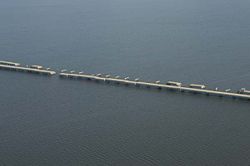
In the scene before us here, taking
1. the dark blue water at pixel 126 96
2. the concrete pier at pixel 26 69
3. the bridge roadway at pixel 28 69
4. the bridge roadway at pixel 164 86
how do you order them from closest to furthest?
the dark blue water at pixel 126 96 → the bridge roadway at pixel 164 86 → the bridge roadway at pixel 28 69 → the concrete pier at pixel 26 69

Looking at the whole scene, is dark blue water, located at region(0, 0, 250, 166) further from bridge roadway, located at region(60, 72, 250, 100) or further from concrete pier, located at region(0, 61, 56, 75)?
concrete pier, located at region(0, 61, 56, 75)

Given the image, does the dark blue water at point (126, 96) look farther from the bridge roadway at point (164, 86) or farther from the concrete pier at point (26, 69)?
the concrete pier at point (26, 69)

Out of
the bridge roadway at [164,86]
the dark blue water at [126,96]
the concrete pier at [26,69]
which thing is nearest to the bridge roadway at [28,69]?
the concrete pier at [26,69]

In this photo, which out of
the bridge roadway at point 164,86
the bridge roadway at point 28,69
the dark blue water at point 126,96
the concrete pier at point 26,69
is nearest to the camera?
the dark blue water at point 126,96

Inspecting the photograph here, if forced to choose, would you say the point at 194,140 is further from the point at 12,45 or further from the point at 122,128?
the point at 12,45

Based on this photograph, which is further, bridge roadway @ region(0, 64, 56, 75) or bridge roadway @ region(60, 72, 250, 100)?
bridge roadway @ region(0, 64, 56, 75)

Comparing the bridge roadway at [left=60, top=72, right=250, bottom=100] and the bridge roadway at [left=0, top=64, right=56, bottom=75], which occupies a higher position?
the bridge roadway at [left=0, top=64, right=56, bottom=75]

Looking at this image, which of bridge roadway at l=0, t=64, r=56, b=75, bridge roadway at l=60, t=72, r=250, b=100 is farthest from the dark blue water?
bridge roadway at l=0, t=64, r=56, b=75

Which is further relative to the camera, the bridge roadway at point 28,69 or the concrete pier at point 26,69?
the concrete pier at point 26,69

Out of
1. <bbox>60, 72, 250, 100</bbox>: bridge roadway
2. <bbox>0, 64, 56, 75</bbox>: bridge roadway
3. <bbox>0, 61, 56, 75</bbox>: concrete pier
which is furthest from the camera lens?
<bbox>0, 61, 56, 75</bbox>: concrete pier
